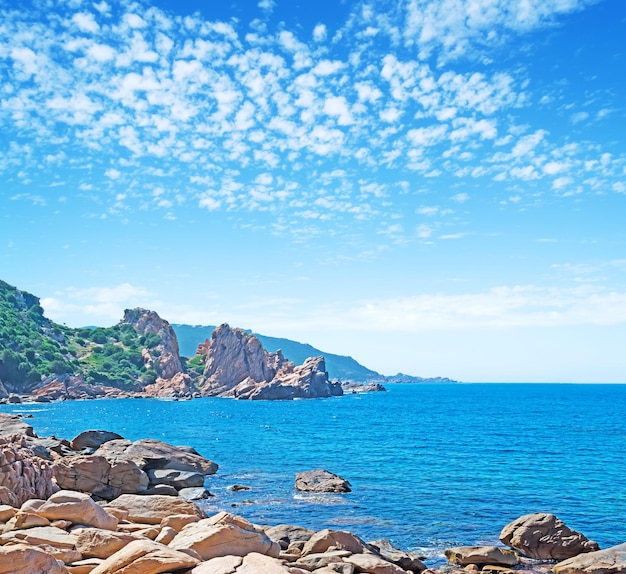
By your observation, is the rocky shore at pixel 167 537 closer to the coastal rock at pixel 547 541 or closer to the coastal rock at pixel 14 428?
the coastal rock at pixel 547 541

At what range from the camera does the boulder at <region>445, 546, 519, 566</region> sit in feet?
87.6

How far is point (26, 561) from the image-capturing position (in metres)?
13.2

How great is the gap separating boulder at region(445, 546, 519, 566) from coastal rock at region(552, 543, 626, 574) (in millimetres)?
1886

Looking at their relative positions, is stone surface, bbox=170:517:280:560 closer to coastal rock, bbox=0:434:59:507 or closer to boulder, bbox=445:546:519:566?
boulder, bbox=445:546:519:566

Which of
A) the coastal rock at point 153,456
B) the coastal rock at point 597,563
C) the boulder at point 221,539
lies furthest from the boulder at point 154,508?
the coastal rock at point 153,456

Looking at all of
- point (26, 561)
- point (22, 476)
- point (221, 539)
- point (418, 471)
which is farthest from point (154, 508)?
point (418, 471)

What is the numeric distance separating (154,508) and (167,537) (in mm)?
5541

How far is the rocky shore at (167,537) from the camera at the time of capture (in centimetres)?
1463

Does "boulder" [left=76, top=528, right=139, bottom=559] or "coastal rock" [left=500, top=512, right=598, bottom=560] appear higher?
"boulder" [left=76, top=528, right=139, bottom=559]

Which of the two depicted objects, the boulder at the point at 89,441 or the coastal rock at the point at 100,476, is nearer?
the coastal rock at the point at 100,476

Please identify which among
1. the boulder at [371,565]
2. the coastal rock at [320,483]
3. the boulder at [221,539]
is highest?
the boulder at [221,539]

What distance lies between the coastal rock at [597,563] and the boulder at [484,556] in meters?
1.89

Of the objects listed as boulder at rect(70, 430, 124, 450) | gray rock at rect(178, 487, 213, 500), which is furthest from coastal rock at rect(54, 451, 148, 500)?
boulder at rect(70, 430, 124, 450)

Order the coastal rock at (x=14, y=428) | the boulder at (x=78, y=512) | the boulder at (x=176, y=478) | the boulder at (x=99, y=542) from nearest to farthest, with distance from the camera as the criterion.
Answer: the boulder at (x=99, y=542)
the boulder at (x=78, y=512)
the boulder at (x=176, y=478)
the coastal rock at (x=14, y=428)
